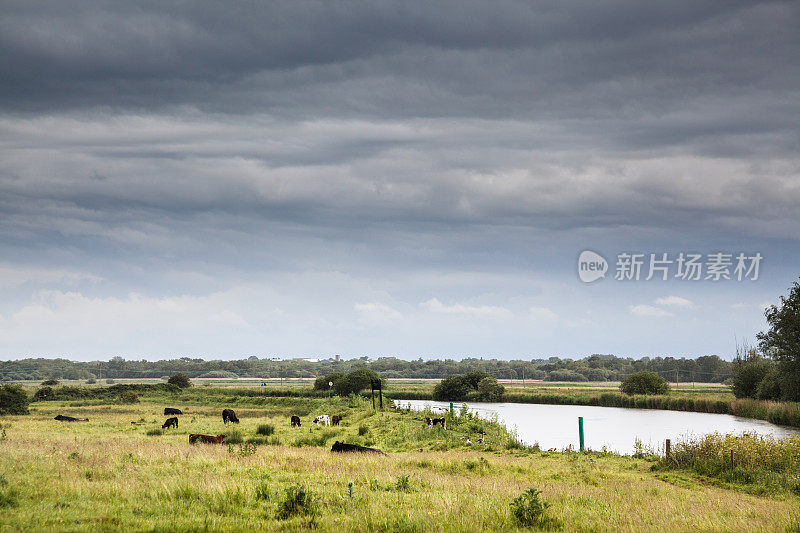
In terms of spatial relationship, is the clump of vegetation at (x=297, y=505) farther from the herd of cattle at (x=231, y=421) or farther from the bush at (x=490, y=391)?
the bush at (x=490, y=391)

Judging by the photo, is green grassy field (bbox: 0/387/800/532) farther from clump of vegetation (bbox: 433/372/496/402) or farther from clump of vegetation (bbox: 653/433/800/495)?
clump of vegetation (bbox: 433/372/496/402)

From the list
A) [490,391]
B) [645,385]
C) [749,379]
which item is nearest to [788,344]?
[749,379]

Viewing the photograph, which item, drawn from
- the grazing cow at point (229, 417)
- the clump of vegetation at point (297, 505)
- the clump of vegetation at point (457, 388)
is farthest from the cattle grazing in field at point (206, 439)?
the clump of vegetation at point (457, 388)

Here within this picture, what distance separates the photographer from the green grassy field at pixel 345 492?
1130cm

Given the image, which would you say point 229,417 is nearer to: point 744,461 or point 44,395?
point 744,461

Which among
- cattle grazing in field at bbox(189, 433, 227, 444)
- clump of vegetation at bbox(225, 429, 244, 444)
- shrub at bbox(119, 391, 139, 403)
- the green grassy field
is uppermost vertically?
the green grassy field

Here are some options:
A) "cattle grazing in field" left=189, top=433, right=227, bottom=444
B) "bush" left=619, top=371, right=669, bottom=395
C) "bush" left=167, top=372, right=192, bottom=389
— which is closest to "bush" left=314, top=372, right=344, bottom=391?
"bush" left=167, top=372, right=192, bottom=389

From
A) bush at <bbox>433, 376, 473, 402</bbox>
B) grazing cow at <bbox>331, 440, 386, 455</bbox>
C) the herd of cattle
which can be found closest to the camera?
grazing cow at <bbox>331, 440, 386, 455</bbox>

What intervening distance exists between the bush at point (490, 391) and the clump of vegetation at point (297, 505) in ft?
265

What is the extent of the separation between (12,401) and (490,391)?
61.9m

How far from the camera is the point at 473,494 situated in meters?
14.3

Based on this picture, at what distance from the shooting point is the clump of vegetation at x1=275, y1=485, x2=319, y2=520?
474 inches

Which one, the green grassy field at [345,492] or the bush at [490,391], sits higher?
the green grassy field at [345,492]

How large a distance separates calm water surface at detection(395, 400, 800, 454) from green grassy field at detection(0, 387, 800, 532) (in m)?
17.2
